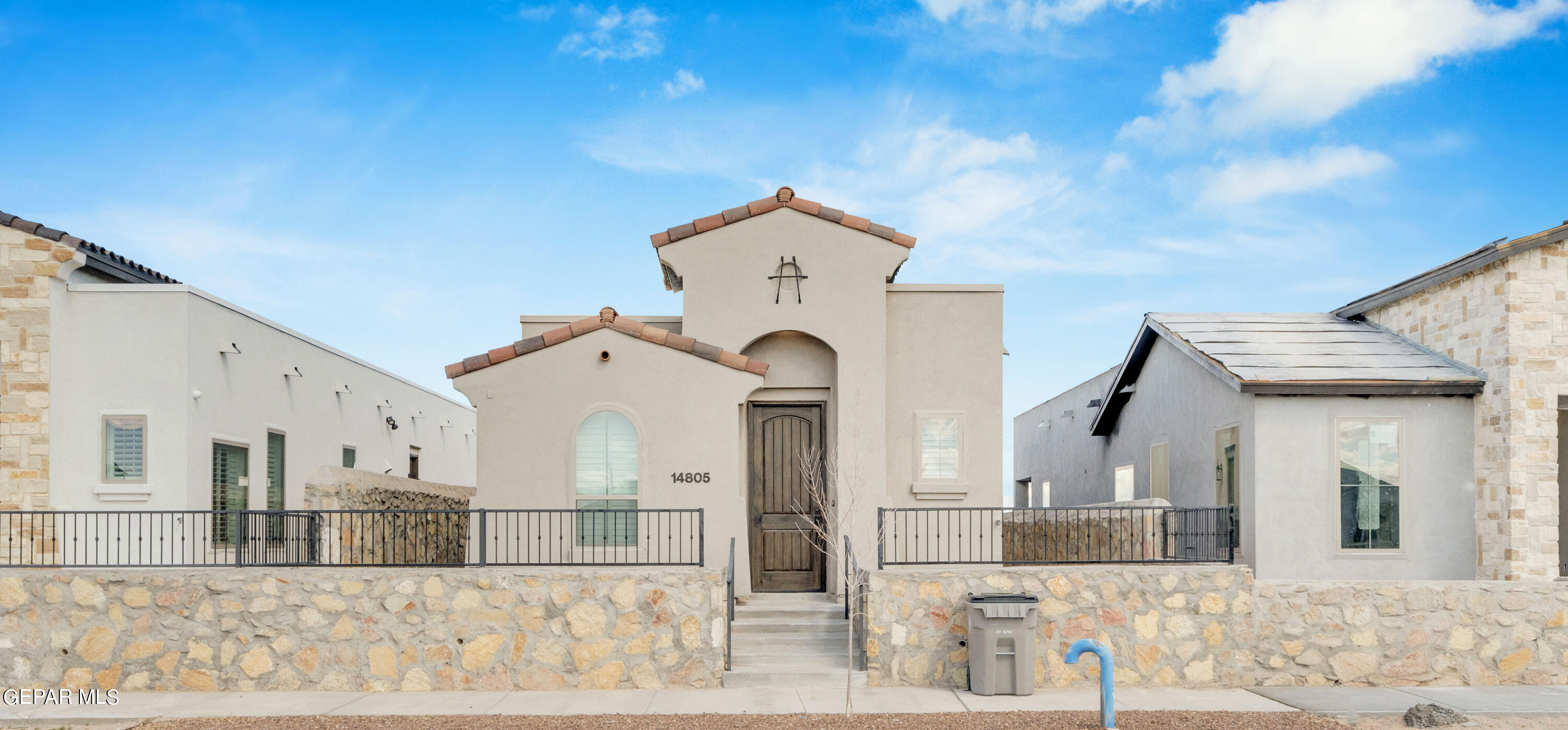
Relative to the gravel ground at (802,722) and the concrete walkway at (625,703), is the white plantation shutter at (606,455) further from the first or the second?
the gravel ground at (802,722)

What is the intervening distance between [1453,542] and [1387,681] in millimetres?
2703

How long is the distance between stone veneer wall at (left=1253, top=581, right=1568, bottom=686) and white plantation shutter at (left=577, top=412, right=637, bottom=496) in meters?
6.75

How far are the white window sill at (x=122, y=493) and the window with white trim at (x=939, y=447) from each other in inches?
358

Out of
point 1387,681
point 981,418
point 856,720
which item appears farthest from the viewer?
point 981,418

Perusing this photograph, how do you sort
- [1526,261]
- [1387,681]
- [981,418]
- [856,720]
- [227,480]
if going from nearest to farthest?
1. [856,720]
2. [1387,681]
3. [1526,261]
4. [981,418]
5. [227,480]

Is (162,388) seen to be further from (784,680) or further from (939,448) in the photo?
(939,448)

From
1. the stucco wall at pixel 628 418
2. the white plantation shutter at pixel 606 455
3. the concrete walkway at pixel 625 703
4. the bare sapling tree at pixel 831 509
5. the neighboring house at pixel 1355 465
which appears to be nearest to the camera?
the concrete walkway at pixel 625 703

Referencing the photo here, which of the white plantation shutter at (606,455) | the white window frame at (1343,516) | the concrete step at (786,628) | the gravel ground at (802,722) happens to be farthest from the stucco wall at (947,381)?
the white window frame at (1343,516)

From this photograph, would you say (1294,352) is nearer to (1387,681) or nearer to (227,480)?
(1387,681)

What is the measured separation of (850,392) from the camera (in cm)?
1251

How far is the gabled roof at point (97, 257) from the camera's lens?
12.5m

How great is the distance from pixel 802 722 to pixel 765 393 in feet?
16.3

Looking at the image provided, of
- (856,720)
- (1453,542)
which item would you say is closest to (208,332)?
(856,720)

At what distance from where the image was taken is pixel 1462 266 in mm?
12305
